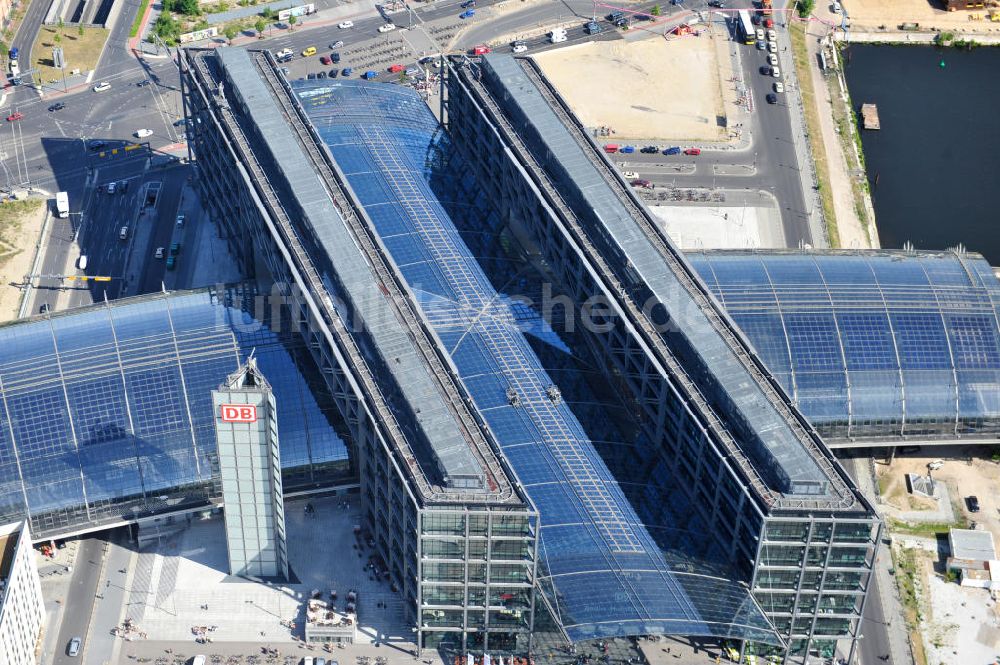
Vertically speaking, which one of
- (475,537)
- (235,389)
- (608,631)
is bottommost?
(608,631)

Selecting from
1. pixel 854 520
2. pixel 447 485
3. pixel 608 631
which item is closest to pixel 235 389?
pixel 447 485

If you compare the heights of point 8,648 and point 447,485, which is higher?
point 447,485

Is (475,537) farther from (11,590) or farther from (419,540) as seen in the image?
(11,590)

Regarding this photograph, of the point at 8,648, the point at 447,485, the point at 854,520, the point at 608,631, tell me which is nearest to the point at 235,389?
the point at 447,485

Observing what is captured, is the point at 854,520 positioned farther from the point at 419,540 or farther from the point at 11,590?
the point at 11,590

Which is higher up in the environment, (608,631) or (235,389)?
(235,389)
